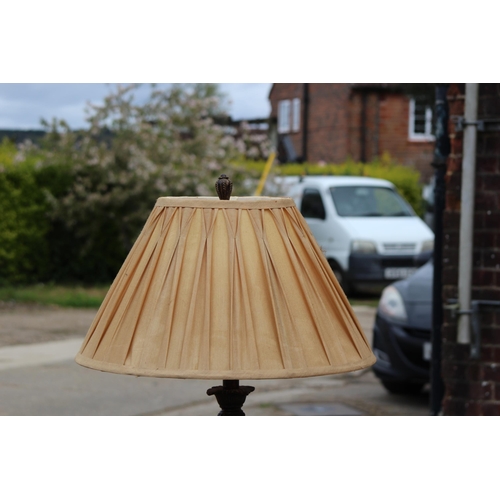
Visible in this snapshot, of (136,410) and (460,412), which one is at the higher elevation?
(460,412)

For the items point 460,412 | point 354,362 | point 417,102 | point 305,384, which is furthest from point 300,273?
point 417,102

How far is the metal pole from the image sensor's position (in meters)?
4.81

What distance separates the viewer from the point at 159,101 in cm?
1365

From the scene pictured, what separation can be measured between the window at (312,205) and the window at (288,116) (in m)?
11.3

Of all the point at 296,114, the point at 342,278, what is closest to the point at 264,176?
the point at 342,278

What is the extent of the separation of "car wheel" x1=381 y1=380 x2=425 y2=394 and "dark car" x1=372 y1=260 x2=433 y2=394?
0.27 meters

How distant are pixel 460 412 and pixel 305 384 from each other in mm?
2947

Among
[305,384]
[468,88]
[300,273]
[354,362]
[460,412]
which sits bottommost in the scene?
[305,384]

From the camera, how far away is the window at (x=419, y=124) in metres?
22.8

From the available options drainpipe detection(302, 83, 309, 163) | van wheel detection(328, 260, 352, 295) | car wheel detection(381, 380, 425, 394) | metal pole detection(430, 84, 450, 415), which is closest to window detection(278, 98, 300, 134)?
drainpipe detection(302, 83, 309, 163)

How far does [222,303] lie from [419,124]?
22590 mm

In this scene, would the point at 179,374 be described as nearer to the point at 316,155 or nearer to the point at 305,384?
the point at 305,384

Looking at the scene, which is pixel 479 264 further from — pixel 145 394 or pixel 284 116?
pixel 284 116

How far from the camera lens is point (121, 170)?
12961mm
